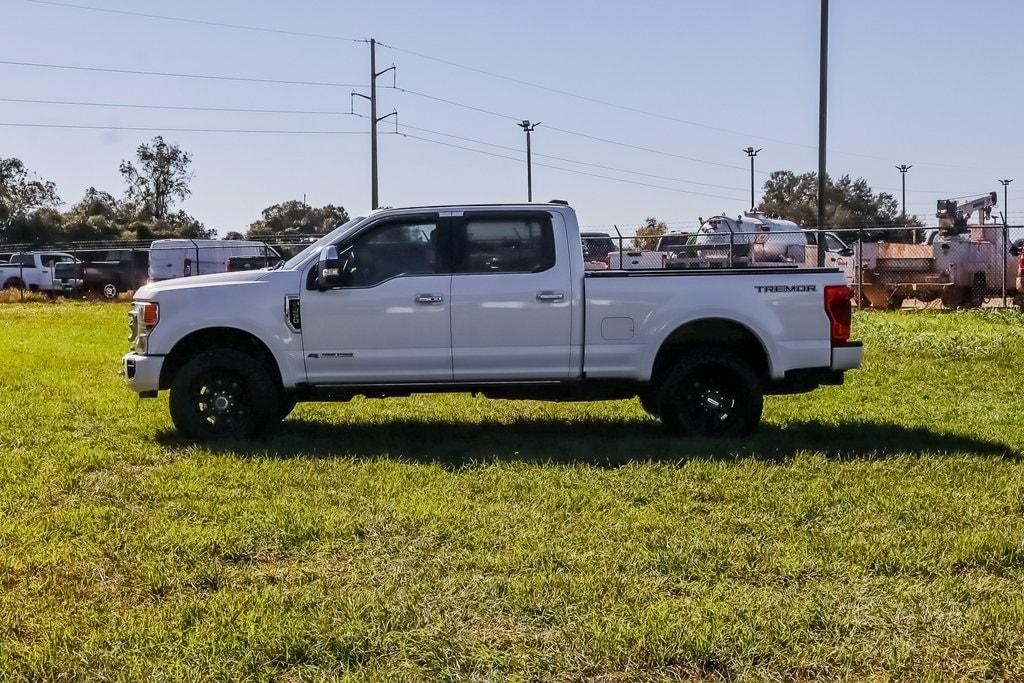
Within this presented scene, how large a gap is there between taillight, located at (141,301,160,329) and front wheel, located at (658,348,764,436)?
4029 mm

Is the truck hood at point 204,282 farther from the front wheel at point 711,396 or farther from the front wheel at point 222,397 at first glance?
the front wheel at point 711,396

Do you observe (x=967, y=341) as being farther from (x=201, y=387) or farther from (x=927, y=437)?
(x=201, y=387)

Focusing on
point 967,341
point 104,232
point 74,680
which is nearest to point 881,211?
point 104,232

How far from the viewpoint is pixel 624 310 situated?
9.05m

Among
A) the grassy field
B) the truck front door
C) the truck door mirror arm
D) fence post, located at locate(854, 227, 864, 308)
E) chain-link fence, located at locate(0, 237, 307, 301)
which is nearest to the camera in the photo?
the grassy field

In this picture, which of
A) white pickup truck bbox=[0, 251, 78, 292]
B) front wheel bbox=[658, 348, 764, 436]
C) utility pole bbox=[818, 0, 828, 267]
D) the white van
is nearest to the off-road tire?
front wheel bbox=[658, 348, 764, 436]

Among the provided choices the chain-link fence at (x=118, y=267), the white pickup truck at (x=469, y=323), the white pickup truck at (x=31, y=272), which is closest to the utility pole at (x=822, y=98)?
the chain-link fence at (x=118, y=267)

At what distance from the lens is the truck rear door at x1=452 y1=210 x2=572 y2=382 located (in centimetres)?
898

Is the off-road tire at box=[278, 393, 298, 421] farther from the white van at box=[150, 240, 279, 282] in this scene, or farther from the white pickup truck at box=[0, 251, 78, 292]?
the white pickup truck at box=[0, 251, 78, 292]

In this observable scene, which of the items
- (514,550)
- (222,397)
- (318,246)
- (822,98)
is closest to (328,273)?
(318,246)

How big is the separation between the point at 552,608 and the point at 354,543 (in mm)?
1466

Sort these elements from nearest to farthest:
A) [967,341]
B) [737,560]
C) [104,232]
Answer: [737,560], [967,341], [104,232]

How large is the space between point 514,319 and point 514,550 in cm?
353

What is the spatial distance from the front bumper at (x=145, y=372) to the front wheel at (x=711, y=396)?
3986mm
